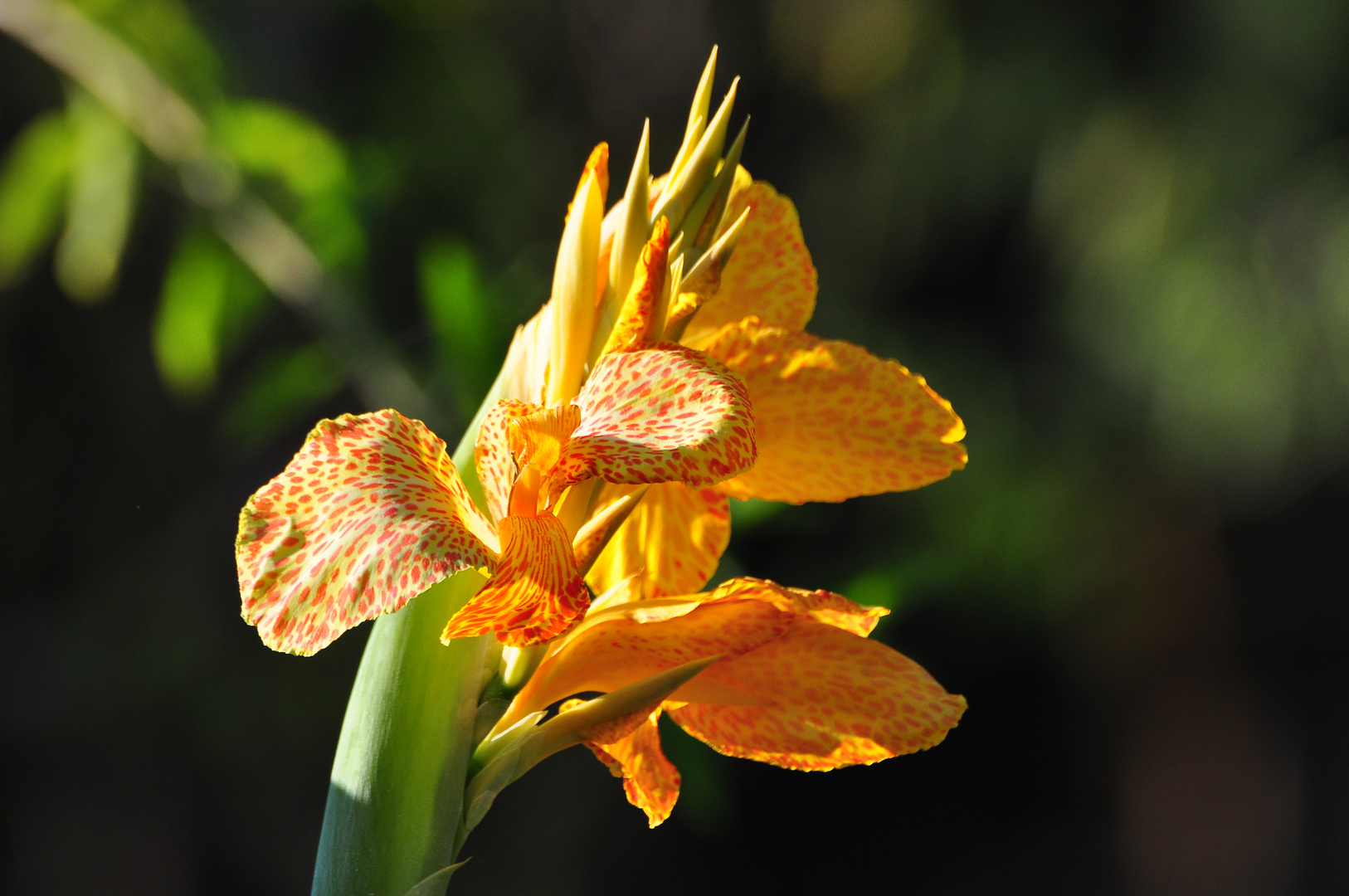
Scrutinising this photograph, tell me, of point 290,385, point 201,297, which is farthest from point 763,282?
point 201,297

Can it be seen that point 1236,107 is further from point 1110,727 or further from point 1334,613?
point 1110,727

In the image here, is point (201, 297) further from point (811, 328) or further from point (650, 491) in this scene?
point (811, 328)

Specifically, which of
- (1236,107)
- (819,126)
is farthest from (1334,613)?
(819,126)

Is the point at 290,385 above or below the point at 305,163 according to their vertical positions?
below

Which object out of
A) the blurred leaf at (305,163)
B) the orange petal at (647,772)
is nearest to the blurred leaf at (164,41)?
the blurred leaf at (305,163)

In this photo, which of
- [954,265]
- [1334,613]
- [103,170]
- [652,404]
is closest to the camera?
[652,404]

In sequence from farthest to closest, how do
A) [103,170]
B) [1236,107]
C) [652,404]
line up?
[1236,107] < [103,170] < [652,404]

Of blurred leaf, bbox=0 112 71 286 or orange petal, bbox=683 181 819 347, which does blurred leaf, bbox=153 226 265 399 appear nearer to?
blurred leaf, bbox=0 112 71 286

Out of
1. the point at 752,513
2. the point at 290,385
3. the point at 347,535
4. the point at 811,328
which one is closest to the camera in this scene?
the point at 347,535
